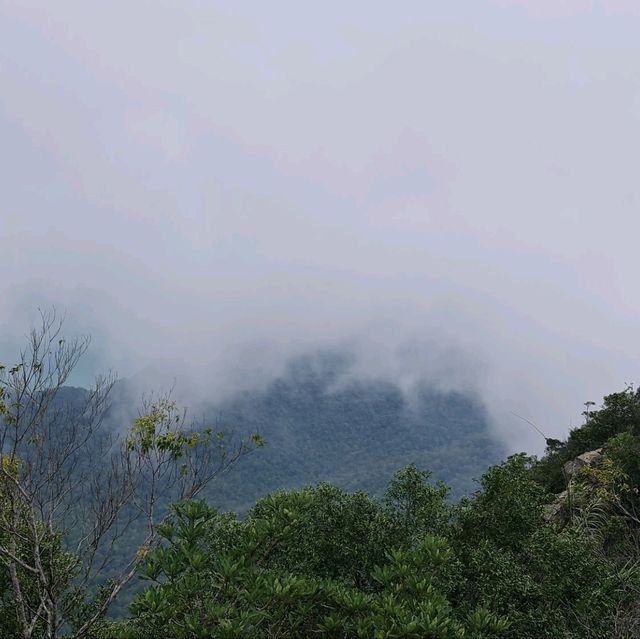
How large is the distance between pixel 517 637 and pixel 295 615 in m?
4.92

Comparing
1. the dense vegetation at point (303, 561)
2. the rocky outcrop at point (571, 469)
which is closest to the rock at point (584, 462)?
the rocky outcrop at point (571, 469)

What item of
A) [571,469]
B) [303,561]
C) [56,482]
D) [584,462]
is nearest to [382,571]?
[303,561]

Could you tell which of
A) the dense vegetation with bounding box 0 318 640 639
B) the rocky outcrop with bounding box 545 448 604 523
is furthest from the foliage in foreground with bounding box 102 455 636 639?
the rocky outcrop with bounding box 545 448 604 523

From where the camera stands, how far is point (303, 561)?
11727 millimetres

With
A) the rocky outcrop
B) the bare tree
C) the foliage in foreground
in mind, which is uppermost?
the bare tree

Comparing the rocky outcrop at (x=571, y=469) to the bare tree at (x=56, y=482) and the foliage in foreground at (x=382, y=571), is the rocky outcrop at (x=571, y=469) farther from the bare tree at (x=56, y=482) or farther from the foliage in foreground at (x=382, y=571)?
the bare tree at (x=56, y=482)

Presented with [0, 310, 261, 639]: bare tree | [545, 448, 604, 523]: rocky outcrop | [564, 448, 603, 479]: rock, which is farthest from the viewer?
[564, 448, 603, 479]: rock

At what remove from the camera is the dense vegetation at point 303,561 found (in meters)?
8.15

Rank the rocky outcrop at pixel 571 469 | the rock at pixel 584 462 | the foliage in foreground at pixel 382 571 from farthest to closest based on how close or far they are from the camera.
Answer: the rock at pixel 584 462 < the rocky outcrop at pixel 571 469 < the foliage in foreground at pixel 382 571

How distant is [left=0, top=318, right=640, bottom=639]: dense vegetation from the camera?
26.7 ft

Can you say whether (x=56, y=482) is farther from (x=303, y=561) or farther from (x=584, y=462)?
(x=584, y=462)

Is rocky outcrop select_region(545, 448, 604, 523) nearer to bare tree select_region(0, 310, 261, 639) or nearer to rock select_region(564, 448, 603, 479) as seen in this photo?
rock select_region(564, 448, 603, 479)

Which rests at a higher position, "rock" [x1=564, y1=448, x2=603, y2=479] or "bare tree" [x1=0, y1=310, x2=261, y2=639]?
"bare tree" [x1=0, y1=310, x2=261, y2=639]

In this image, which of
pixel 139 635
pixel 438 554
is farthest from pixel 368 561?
pixel 139 635
